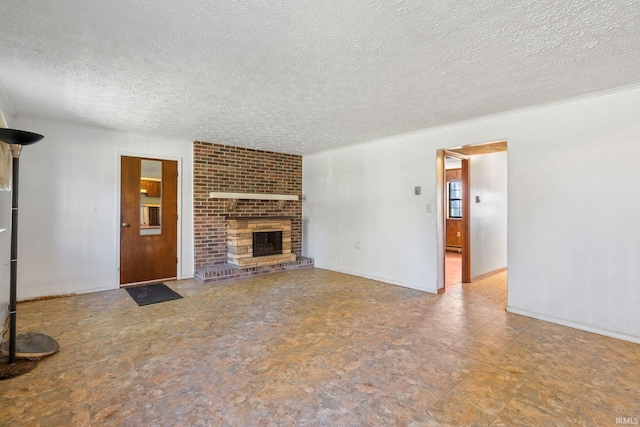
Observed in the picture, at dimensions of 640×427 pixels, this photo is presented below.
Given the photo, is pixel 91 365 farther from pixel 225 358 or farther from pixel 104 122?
pixel 104 122

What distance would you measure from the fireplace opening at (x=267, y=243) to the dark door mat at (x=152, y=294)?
1.64 m

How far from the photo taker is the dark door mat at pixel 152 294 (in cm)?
397

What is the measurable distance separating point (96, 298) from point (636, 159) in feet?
20.6

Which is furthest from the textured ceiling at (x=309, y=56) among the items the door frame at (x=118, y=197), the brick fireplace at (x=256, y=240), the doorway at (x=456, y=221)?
the brick fireplace at (x=256, y=240)

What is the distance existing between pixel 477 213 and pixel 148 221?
214 inches

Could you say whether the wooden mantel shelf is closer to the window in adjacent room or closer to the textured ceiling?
the textured ceiling

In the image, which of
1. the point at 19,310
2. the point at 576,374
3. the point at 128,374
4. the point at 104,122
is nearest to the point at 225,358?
the point at 128,374

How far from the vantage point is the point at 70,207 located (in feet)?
13.8

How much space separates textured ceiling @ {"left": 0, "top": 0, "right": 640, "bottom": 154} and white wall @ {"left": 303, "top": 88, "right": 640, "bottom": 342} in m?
0.32

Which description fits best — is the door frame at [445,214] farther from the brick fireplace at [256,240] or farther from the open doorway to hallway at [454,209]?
the open doorway to hallway at [454,209]

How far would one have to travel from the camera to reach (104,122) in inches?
158

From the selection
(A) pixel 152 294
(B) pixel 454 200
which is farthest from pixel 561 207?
(B) pixel 454 200

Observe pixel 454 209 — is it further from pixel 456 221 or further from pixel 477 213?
pixel 477 213

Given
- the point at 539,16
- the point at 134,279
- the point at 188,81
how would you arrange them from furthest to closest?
the point at 134,279, the point at 188,81, the point at 539,16
